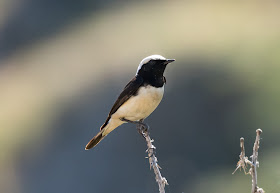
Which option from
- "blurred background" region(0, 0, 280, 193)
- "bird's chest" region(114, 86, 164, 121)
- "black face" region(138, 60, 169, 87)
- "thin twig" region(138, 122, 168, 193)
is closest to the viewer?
"thin twig" region(138, 122, 168, 193)

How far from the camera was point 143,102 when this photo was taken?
7.66 metres

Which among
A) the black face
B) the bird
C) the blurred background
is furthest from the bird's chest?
the blurred background

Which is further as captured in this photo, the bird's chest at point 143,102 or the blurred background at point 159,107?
the blurred background at point 159,107

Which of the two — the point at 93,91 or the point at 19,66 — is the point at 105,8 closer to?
the point at 19,66

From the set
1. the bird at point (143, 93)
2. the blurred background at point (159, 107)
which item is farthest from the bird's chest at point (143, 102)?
the blurred background at point (159, 107)

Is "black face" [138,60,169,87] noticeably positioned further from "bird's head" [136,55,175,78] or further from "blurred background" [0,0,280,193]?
"blurred background" [0,0,280,193]

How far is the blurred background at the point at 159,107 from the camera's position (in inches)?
554

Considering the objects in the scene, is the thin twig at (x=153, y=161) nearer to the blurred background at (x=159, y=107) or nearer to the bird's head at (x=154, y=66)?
the bird's head at (x=154, y=66)

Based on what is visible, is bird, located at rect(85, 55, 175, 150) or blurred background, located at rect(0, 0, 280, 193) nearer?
bird, located at rect(85, 55, 175, 150)

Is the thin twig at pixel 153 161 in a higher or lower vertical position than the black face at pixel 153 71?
lower

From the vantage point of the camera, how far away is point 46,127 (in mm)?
17703

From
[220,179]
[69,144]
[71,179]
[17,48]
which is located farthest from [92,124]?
[17,48]

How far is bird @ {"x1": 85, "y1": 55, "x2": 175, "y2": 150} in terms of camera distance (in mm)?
7676

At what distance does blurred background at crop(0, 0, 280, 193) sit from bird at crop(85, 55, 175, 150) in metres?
2.82
